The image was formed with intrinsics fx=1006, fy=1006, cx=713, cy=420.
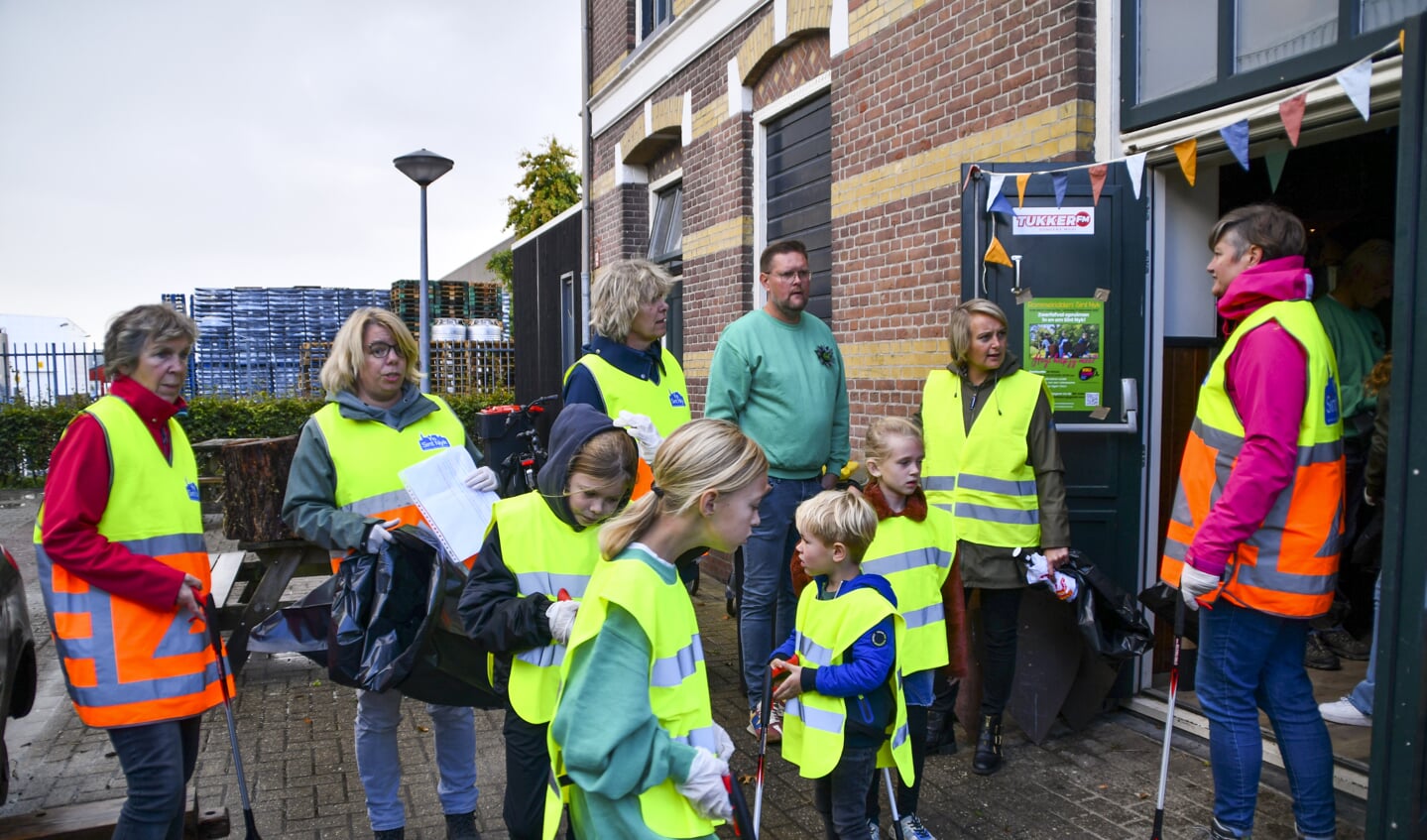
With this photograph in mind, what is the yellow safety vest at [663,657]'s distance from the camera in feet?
6.41

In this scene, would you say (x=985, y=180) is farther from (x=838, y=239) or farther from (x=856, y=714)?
(x=856, y=714)

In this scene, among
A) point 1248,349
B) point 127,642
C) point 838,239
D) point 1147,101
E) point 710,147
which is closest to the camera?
point 127,642

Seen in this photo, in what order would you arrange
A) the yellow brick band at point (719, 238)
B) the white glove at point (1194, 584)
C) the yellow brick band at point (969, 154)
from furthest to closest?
the yellow brick band at point (719, 238) → the yellow brick band at point (969, 154) → the white glove at point (1194, 584)

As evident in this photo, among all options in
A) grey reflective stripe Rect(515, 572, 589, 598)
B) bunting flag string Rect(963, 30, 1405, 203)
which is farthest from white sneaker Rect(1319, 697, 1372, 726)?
grey reflective stripe Rect(515, 572, 589, 598)

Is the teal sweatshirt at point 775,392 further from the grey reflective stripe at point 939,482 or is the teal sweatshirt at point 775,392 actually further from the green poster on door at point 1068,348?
the green poster on door at point 1068,348

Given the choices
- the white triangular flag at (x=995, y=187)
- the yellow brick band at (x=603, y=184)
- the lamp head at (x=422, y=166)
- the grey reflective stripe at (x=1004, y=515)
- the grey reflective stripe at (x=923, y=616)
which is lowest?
the grey reflective stripe at (x=923, y=616)

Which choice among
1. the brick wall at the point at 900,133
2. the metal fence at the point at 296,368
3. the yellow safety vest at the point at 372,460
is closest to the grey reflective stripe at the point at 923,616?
the yellow safety vest at the point at 372,460

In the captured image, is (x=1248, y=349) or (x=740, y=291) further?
(x=740, y=291)

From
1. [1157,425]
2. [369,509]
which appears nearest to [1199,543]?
[1157,425]

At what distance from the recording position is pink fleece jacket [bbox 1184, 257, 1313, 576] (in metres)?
3.14

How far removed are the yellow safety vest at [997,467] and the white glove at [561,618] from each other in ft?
7.43

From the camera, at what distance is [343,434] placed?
3410 millimetres

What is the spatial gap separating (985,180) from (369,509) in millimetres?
3175

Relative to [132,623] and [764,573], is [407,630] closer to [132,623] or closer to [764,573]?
[132,623]
